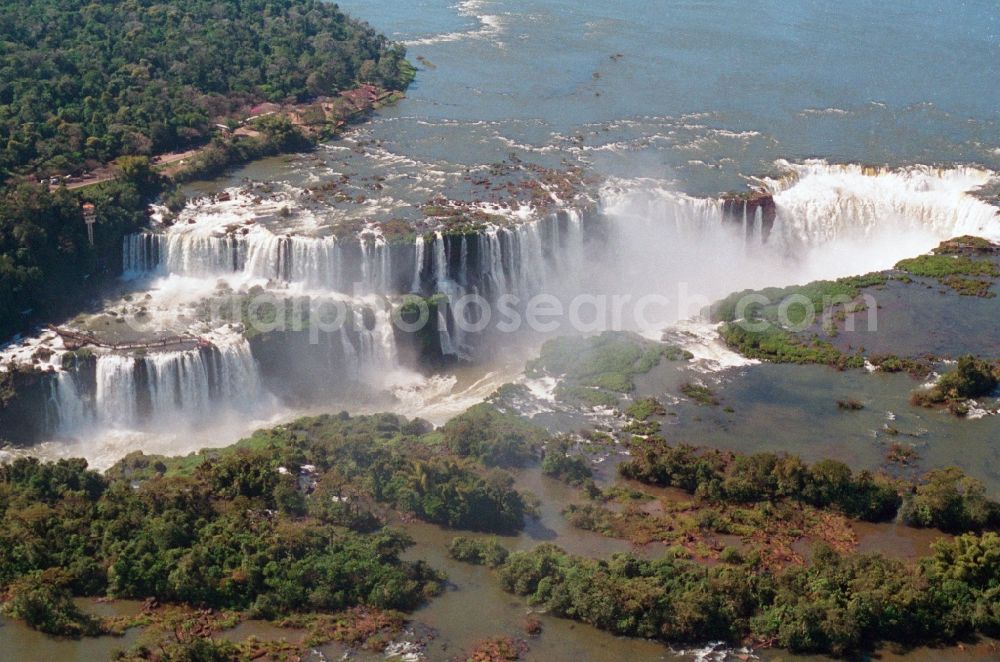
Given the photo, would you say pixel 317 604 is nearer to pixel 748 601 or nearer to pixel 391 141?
pixel 748 601

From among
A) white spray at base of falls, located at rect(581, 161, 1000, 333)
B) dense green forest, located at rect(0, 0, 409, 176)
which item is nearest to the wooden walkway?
dense green forest, located at rect(0, 0, 409, 176)

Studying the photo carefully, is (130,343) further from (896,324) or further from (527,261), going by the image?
(896,324)

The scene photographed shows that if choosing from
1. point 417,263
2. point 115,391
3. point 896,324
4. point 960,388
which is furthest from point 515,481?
point 896,324

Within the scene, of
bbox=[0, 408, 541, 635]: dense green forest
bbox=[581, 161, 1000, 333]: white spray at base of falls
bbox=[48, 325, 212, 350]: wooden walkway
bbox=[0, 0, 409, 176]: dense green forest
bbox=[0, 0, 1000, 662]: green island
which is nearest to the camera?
bbox=[0, 0, 1000, 662]: green island

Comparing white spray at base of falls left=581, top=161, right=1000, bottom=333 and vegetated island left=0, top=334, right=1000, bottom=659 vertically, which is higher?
white spray at base of falls left=581, top=161, right=1000, bottom=333

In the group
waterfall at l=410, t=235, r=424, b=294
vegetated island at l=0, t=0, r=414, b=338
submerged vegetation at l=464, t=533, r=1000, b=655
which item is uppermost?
vegetated island at l=0, t=0, r=414, b=338

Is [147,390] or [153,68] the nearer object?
[147,390]

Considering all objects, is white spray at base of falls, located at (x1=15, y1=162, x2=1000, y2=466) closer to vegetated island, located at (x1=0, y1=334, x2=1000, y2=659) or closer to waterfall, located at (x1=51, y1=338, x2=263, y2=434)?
waterfall, located at (x1=51, y1=338, x2=263, y2=434)
